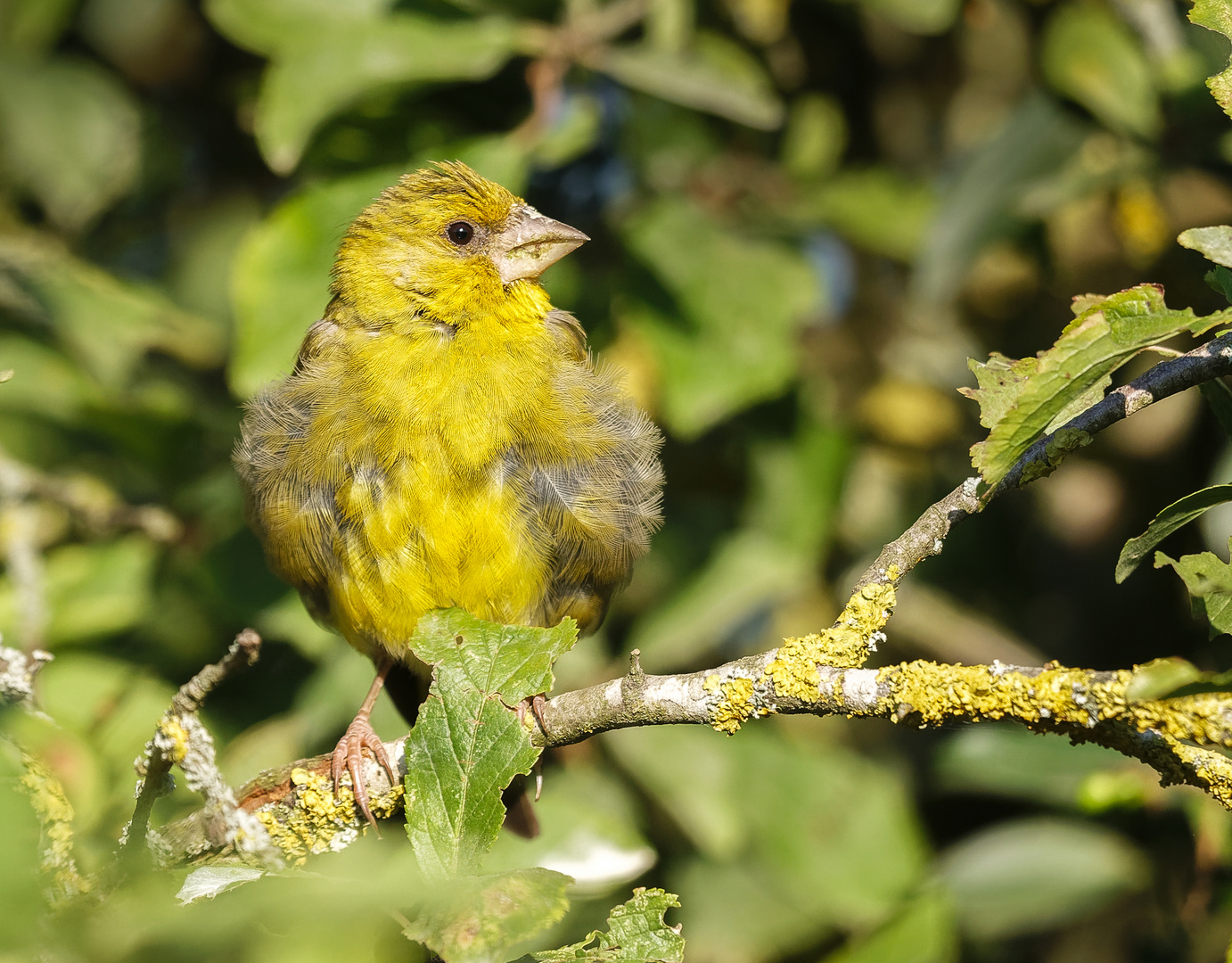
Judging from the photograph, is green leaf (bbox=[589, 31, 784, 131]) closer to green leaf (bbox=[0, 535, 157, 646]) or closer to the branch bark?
the branch bark

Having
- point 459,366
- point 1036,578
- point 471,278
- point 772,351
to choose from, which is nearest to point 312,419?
point 459,366

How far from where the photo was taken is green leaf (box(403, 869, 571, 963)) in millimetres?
1550

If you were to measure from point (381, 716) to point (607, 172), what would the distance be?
1885mm

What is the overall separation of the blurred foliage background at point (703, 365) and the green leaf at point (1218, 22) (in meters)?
1.45

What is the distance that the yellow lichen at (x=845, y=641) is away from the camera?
5.87 ft

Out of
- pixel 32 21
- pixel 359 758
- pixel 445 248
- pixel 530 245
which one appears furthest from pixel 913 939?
pixel 32 21

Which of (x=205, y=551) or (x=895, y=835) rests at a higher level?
(x=205, y=551)

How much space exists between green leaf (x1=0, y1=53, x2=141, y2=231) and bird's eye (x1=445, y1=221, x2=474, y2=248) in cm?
136

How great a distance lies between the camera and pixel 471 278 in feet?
10.6

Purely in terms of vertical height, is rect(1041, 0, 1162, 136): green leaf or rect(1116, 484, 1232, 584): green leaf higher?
rect(1041, 0, 1162, 136): green leaf

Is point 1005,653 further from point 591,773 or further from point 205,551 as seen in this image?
point 205,551

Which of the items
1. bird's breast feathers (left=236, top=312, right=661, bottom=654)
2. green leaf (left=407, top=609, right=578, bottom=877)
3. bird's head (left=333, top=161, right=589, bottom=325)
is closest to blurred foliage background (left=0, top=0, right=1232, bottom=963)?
bird's head (left=333, top=161, right=589, bottom=325)

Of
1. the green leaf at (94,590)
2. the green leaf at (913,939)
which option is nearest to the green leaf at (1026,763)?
the green leaf at (913,939)

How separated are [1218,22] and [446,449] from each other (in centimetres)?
175
